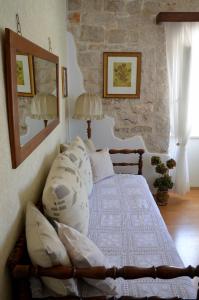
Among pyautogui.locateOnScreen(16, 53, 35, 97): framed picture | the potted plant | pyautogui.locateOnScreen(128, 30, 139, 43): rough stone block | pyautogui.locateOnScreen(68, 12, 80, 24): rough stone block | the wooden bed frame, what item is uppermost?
pyautogui.locateOnScreen(68, 12, 80, 24): rough stone block

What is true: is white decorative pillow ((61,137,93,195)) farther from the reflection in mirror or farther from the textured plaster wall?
the reflection in mirror

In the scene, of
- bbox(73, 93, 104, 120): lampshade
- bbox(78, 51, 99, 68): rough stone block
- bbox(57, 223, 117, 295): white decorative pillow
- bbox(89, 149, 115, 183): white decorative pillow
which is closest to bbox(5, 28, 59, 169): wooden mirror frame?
bbox(57, 223, 117, 295): white decorative pillow

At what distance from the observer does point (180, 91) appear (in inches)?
127

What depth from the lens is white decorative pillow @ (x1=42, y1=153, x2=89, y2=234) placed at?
1.39 meters

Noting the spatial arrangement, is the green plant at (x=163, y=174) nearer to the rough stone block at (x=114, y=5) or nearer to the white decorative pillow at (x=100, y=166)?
the white decorative pillow at (x=100, y=166)

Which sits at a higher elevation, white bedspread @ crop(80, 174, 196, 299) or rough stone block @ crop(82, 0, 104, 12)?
rough stone block @ crop(82, 0, 104, 12)

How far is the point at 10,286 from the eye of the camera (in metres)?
1.22

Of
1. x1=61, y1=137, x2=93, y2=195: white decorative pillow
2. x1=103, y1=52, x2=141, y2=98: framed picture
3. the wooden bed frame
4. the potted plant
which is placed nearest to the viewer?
the wooden bed frame

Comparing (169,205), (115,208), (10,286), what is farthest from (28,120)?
(169,205)

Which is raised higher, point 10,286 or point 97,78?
point 97,78

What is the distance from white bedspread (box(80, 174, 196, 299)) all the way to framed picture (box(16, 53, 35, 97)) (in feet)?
3.14

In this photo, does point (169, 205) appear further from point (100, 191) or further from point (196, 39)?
point (196, 39)

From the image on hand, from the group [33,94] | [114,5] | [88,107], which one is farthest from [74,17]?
[33,94]

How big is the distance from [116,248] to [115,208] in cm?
50
